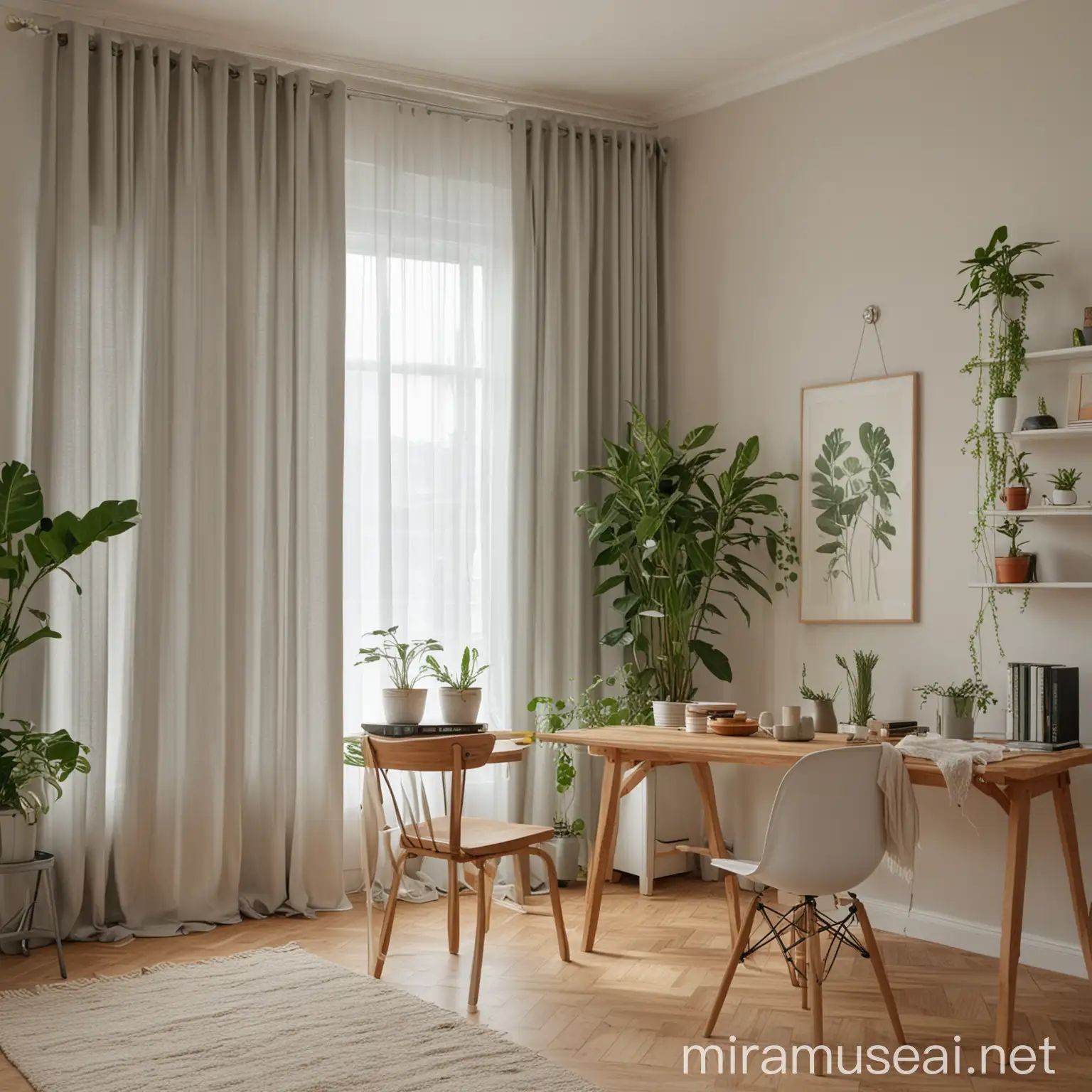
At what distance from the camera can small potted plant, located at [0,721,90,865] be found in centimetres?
385

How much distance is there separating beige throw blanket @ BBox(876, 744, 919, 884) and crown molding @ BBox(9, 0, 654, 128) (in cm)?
328

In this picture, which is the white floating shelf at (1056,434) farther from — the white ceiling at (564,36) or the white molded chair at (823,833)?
the white ceiling at (564,36)

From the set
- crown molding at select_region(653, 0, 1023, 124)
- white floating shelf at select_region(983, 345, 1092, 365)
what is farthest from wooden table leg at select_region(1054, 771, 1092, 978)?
crown molding at select_region(653, 0, 1023, 124)

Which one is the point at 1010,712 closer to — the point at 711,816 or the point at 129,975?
the point at 711,816

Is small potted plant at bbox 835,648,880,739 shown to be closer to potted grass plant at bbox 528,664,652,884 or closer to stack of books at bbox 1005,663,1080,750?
stack of books at bbox 1005,663,1080,750

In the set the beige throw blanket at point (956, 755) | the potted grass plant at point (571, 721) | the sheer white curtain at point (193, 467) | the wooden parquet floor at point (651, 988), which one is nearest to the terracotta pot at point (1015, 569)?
the beige throw blanket at point (956, 755)

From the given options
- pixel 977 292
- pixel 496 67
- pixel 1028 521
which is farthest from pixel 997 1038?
pixel 496 67

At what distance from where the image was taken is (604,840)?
4246 mm

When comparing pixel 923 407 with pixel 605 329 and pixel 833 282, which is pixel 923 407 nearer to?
pixel 833 282

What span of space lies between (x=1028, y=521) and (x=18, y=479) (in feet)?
10.6

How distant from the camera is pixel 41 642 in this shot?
421 centimetres

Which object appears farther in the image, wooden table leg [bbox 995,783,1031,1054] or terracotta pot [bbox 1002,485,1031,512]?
terracotta pot [bbox 1002,485,1031,512]

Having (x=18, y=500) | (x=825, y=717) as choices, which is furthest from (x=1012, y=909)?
(x=18, y=500)

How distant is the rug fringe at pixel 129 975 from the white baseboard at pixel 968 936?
2.07 m
